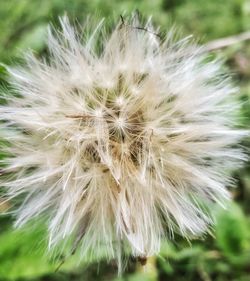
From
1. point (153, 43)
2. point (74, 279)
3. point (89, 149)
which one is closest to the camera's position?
point (89, 149)

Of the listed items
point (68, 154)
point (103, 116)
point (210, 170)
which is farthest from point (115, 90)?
point (210, 170)

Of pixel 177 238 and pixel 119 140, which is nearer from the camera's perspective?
pixel 119 140

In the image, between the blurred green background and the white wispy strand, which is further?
the blurred green background

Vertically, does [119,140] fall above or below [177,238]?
above

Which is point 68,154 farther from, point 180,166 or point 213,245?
point 213,245
